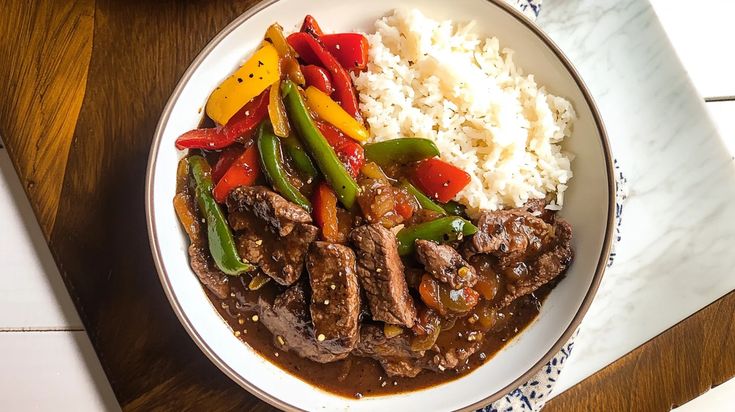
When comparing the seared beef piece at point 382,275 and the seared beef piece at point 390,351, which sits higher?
the seared beef piece at point 382,275

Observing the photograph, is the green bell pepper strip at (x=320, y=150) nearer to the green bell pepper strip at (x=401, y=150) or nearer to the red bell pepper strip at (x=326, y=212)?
the red bell pepper strip at (x=326, y=212)

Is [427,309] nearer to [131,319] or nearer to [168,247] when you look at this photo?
[168,247]

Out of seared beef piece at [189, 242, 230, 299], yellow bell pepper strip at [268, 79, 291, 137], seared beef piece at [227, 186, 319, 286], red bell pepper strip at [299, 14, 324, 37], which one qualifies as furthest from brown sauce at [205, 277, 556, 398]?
red bell pepper strip at [299, 14, 324, 37]

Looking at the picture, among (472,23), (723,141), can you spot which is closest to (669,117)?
(723,141)

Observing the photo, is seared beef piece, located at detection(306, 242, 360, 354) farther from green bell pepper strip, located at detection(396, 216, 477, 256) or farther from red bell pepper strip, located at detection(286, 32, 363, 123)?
red bell pepper strip, located at detection(286, 32, 363, 123)

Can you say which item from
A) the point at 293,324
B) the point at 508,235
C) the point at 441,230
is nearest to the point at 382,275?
the point at 441,230

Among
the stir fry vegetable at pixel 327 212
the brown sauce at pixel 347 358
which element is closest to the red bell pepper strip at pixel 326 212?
the stir fry vegetable at pixel 327 212
